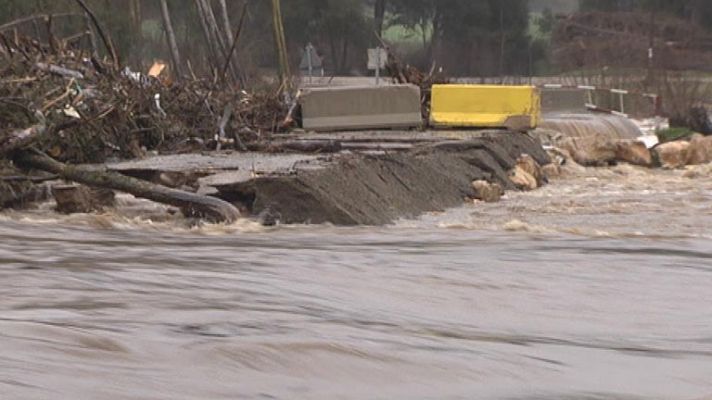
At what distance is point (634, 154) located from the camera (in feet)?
77.6

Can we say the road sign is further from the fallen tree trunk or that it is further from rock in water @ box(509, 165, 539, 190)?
the fallen tree trunk

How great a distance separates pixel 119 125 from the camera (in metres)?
15.6

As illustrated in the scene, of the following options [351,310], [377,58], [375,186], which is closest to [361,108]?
[375,186]

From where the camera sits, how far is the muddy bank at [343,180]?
12.2 m

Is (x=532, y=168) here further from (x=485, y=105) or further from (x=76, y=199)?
(x=76, y=199)

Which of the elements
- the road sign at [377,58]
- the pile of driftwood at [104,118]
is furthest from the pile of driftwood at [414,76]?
the road sign at [377,58]

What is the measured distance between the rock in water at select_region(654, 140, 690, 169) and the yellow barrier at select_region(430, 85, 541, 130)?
3013 mm

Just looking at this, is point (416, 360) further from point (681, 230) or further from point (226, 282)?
point (681, 230)

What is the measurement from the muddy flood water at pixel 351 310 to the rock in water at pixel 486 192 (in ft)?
10.8

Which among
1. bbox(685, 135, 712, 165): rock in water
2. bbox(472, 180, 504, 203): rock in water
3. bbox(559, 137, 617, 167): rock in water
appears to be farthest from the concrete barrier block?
bbox(685, 135, 712, 165): rock in water

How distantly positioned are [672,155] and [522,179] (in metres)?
6.28

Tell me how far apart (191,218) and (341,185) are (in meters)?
1.50

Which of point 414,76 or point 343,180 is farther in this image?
point 414,76

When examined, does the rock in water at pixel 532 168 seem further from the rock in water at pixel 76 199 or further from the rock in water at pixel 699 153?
the rock in water at pixel 76 199
